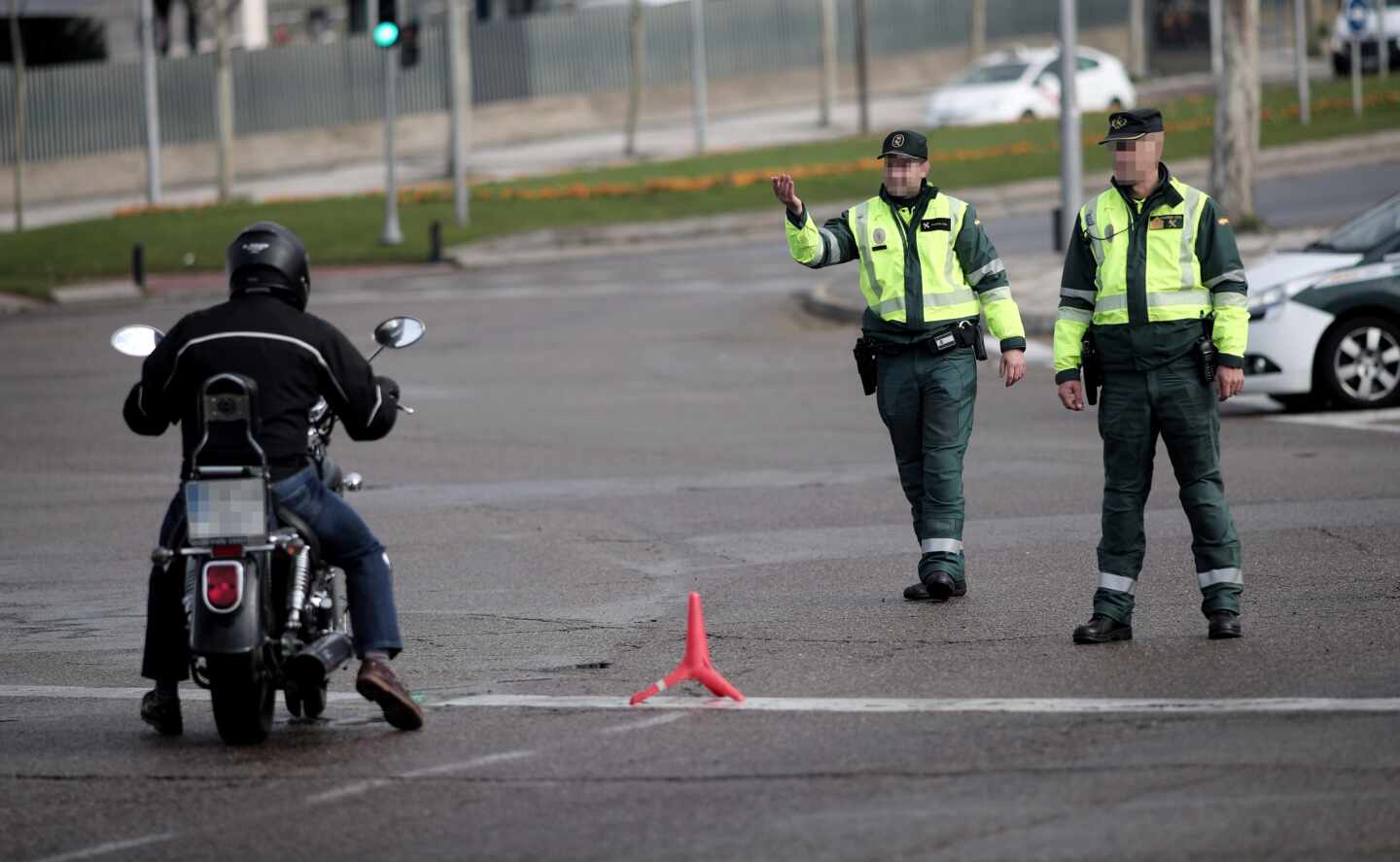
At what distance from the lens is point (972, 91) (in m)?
44.8

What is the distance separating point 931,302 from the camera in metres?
9.23

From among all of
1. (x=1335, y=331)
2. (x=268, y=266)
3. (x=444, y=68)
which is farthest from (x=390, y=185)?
(x=268, y=266)

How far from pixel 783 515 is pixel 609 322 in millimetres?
11404

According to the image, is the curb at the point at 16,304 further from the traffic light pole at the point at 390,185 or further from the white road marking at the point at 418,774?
the white road marking at the point at 418,774

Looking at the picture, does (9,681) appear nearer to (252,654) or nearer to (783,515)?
(252,654)

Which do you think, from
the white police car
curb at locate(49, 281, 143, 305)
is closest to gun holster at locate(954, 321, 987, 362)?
the white police car

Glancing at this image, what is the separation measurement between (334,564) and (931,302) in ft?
10.4

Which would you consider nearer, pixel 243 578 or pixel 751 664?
pixel 243 578

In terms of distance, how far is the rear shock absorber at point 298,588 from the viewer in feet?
22.6

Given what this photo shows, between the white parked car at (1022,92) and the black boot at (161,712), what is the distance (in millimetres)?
38146

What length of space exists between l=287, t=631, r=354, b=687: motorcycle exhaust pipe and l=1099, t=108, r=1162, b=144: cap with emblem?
3296 millimetres

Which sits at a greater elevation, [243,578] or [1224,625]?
[243,578]

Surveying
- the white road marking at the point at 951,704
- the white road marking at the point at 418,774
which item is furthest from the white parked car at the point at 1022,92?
the white road marking at the point at 418,774

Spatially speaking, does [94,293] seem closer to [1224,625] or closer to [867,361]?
[867,361]
